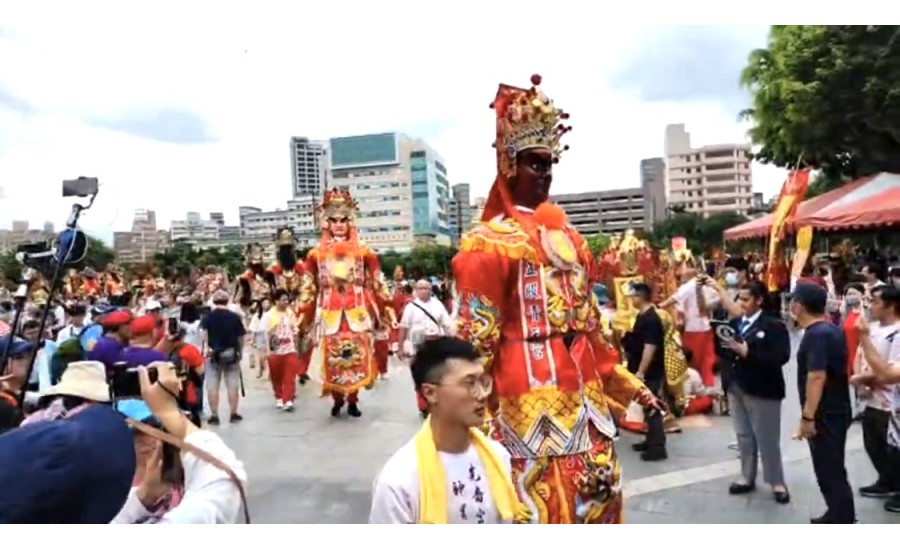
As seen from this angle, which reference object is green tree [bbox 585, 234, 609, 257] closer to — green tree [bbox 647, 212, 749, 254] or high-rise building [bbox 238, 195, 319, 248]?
green tree [bbox 647, 212, 749, 254]

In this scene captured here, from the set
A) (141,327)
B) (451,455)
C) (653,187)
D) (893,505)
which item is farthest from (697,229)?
(451,455)

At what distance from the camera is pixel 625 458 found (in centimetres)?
595

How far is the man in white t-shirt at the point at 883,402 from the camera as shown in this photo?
453 centimetres

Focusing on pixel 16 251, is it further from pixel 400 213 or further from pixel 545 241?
pixel 400 213

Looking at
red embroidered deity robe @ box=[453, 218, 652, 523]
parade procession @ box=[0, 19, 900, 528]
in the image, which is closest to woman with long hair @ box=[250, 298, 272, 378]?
parade procession @ box=[0, 19, 900, 528]

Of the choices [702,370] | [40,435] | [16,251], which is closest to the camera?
[40,435]

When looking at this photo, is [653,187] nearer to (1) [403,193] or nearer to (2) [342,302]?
(1) [403,193]

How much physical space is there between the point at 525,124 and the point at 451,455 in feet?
5.24

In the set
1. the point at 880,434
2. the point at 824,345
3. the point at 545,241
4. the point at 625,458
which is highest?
the point at 545,241

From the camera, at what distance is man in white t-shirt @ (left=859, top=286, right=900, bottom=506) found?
4527mm

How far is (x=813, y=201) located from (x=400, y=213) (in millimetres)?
51603

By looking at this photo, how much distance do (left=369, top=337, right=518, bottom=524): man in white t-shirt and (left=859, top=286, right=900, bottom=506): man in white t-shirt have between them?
9.84ft

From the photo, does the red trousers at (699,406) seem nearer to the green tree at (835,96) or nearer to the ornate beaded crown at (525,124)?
the ornate beaded crown at (525,124)

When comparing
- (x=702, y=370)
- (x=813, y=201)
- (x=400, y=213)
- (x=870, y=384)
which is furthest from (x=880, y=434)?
(x=400, y=213)
